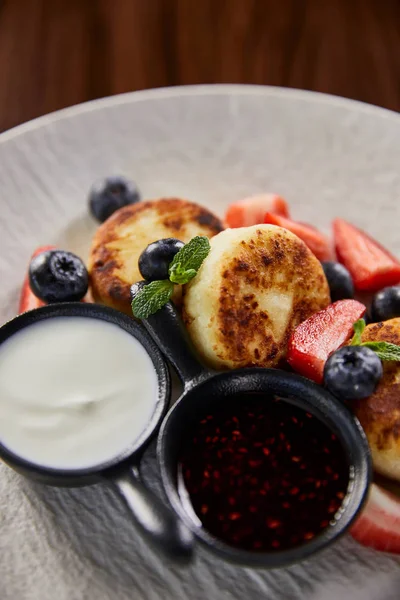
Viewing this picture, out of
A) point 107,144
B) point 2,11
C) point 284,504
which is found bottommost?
point 284,504

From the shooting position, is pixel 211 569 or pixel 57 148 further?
pixel 57 148

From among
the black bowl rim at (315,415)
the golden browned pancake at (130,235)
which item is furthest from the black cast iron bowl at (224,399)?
the golden browned pancake at (130,235)

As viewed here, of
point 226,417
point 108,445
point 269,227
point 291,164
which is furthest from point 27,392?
point 291,164

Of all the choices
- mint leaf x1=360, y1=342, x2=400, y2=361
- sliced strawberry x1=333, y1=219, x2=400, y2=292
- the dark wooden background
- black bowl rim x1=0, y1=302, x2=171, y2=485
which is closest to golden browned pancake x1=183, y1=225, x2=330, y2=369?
black bowl rim x1=0, y1=302, x2=171, y2=485

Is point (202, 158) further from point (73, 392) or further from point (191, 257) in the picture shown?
point (73, 392)

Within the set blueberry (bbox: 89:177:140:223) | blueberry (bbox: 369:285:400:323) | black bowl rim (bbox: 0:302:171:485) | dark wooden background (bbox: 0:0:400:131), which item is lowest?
blueberry (bbox: 369:285:400:323)

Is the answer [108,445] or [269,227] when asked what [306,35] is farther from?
[108,445]

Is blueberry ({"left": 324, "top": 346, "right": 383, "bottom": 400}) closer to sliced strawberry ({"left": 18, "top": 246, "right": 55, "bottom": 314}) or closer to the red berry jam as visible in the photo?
the red berry jam

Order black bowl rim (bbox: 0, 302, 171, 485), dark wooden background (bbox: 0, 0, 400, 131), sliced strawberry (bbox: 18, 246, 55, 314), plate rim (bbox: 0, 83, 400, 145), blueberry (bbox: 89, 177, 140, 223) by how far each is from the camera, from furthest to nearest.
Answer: dark wooden background (bbox: 0, 0, 400, 131), plate rim (bbox: 0, 83, 400, 145), blueberry (bbox: 89, 177, 140, 223), sliced strawberry (bbox: 18, 246, 55, 314), black bowl rim (bbox: 0, 302, 171, 485)
